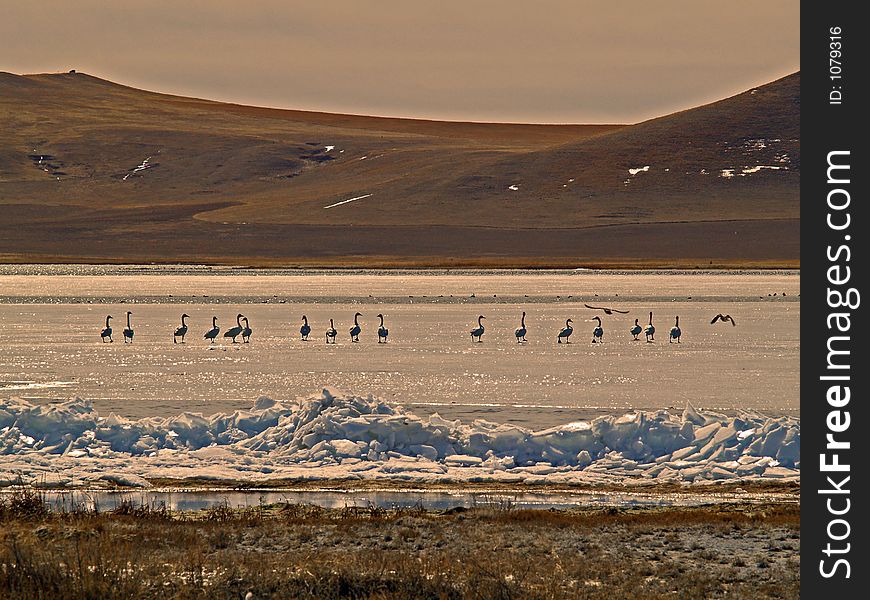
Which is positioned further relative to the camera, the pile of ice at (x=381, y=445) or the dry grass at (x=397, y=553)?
the pile of ice at (x=381, y=445)

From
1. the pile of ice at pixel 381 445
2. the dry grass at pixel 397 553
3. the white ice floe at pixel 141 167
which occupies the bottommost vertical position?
the dry grass at pixel 397 553

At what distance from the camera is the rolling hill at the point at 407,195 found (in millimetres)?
103625

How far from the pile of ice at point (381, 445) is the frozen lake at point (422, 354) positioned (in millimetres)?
1765

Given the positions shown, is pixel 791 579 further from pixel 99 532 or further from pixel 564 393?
pixel 564 393

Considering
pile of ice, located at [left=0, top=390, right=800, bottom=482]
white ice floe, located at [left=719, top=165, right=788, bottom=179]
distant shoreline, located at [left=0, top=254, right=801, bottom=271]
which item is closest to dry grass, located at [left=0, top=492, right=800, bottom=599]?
pile of ice, located at [left=0, top=390, right=800, bottom=482]

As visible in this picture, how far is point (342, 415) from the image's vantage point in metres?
16.4

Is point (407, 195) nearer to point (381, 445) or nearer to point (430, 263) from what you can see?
point (430, 263)

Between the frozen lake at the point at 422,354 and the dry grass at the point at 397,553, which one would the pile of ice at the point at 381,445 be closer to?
the frozen lake at the point at 422,354

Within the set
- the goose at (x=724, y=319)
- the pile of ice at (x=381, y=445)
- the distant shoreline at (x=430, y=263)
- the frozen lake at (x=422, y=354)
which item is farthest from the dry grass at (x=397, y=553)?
the distant shoreline at (x=430, y=263)

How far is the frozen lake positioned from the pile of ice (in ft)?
5.79

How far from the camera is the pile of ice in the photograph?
1520 centimetres

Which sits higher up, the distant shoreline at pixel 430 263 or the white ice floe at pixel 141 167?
the white ice floe at pixel 141 167

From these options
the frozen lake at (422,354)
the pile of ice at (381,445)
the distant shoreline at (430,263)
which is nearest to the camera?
the pile of ice at (381,445)

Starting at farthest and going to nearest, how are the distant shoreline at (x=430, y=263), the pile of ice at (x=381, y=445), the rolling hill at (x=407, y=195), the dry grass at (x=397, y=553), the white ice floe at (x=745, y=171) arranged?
the white ice floe at (x=745, y=171) < the rolling hill at (x=407, y=195) < the distant shoreline at (x=430, y=263) < the pile of ice at (x=381, y=445) < the dry grass at (x=397, y=553)
